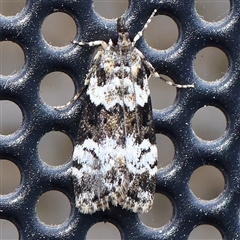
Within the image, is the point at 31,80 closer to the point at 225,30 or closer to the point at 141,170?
the point at 141,170

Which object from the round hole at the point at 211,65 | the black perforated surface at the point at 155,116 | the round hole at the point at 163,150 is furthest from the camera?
the round hole at the point at 211,65

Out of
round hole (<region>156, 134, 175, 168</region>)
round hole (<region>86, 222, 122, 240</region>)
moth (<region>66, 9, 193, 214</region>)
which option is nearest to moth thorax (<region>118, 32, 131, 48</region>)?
moth (<region>66, 9, 193, 214</region>)

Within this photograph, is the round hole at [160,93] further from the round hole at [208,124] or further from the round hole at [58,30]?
the round hole at [58,30]

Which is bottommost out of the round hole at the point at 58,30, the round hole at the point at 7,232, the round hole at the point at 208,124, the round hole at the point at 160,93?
the round hole at the point at 7,232

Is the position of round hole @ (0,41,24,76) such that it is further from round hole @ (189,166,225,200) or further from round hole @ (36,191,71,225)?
round hole @ (189,166,225,200)

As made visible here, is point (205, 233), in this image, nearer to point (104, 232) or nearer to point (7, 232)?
point (104, 232)

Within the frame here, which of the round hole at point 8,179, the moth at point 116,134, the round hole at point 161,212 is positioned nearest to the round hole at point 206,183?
the round hole at point 161,212

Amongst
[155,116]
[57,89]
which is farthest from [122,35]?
[57,89]
